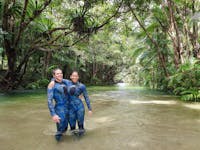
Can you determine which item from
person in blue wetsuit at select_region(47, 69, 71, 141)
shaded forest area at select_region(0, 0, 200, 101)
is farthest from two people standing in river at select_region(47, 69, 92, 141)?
shaded forest area at select_region(0, 0, 200, 101)

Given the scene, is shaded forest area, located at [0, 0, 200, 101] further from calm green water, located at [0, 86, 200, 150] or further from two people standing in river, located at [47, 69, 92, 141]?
two people standing in river, located at [47, 69, 92, 141]

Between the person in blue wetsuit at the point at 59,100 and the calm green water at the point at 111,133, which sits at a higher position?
the person in blue wetsuit at the point at 59,100

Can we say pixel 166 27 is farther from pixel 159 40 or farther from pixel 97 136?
pixel 97 136

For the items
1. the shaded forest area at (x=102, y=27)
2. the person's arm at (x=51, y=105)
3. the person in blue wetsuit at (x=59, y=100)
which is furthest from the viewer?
the shaded forest area at (x=102, y=27)

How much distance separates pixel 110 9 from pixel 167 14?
3.20 m

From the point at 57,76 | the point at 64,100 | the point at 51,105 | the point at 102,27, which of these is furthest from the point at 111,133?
the point at 102,27

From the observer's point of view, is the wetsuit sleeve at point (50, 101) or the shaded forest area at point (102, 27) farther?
the shaded forest area at point (102, 27)

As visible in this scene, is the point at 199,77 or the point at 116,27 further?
the point at 116,27

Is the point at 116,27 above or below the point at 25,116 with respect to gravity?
above

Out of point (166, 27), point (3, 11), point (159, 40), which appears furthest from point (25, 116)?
point (159, 40)

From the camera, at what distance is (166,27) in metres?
12.8

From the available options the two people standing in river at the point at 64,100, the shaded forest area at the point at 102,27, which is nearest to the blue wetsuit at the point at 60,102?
the two people standing in river at the point at 64,100

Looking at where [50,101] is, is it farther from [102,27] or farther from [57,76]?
[102,27]

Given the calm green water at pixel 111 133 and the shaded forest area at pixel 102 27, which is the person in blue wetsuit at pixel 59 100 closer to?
the calm green water at pixel 111 133
